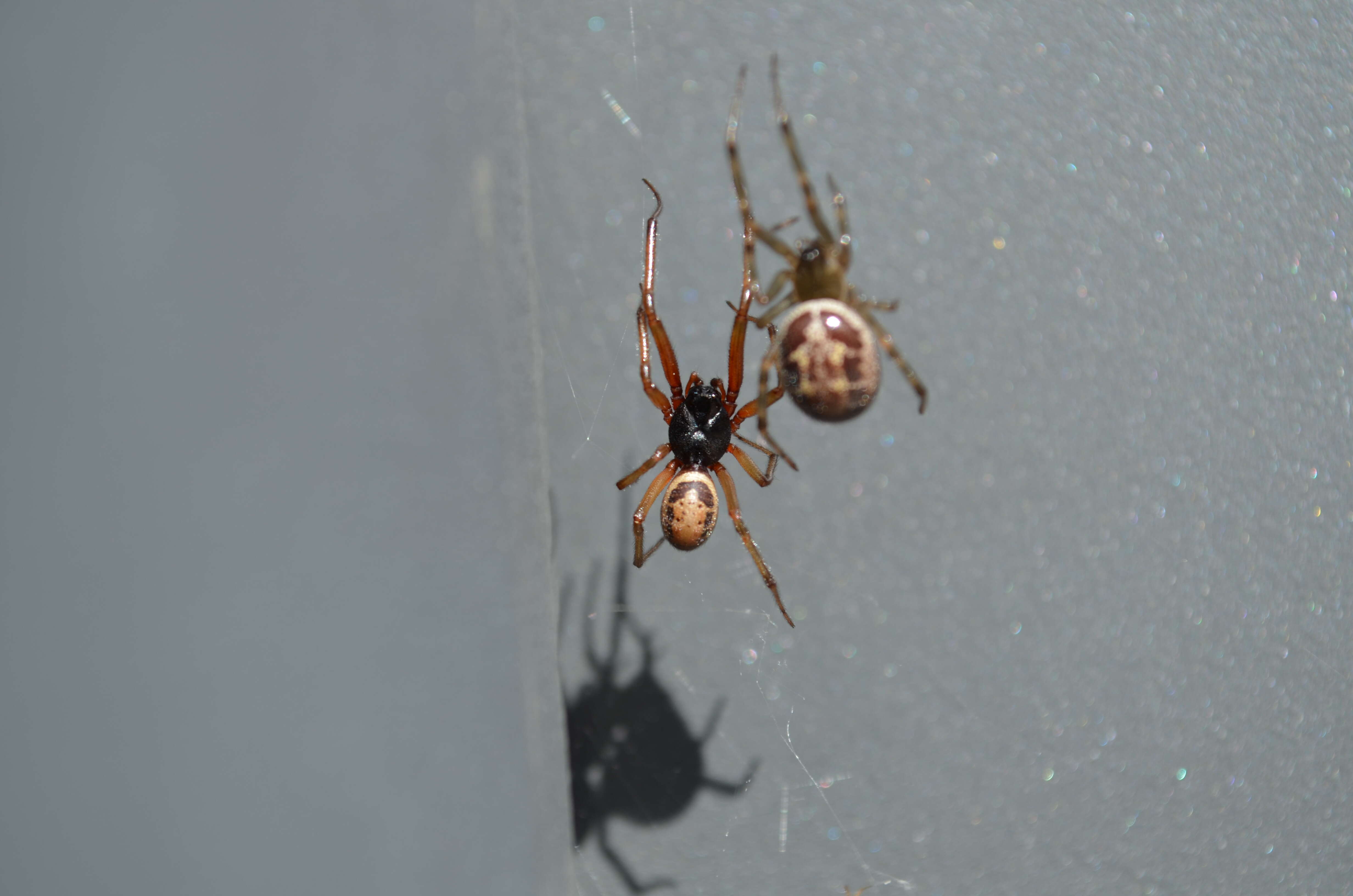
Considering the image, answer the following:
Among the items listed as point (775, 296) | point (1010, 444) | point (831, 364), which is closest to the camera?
point (831, 364)

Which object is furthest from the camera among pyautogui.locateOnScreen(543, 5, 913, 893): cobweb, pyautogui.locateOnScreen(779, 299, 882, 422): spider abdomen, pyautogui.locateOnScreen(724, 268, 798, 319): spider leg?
pyautogui.locateOnScreen(543, 5, 913, 893): cobweb

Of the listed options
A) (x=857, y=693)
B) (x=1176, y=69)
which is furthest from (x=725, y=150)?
(x=857, y=693)

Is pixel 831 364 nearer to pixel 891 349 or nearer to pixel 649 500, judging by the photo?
pixel 891 349

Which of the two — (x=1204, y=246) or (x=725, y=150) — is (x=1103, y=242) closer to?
(x=1204, y=246)

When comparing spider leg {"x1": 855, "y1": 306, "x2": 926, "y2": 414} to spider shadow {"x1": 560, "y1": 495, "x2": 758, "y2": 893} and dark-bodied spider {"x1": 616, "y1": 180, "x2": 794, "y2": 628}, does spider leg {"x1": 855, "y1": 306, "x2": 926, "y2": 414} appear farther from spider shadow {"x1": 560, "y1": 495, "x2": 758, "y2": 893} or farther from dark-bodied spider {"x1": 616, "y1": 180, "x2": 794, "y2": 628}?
spider shadow {"x1": 560, "y1": 495, "x2": 758, "y2": 893}

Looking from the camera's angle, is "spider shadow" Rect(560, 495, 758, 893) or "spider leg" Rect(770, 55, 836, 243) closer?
"spider leg" Rect(770, 55, 836, 243)

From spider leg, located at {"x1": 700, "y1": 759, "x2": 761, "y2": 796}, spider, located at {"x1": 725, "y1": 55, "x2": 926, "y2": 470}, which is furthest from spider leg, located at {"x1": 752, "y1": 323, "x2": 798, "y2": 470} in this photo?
spider leg, located at {"x1": 700, "y1": 759, "x2": 761, "y2": 796}

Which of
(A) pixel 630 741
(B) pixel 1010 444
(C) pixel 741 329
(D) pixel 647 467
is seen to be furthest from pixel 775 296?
(A) pixel 630 741
